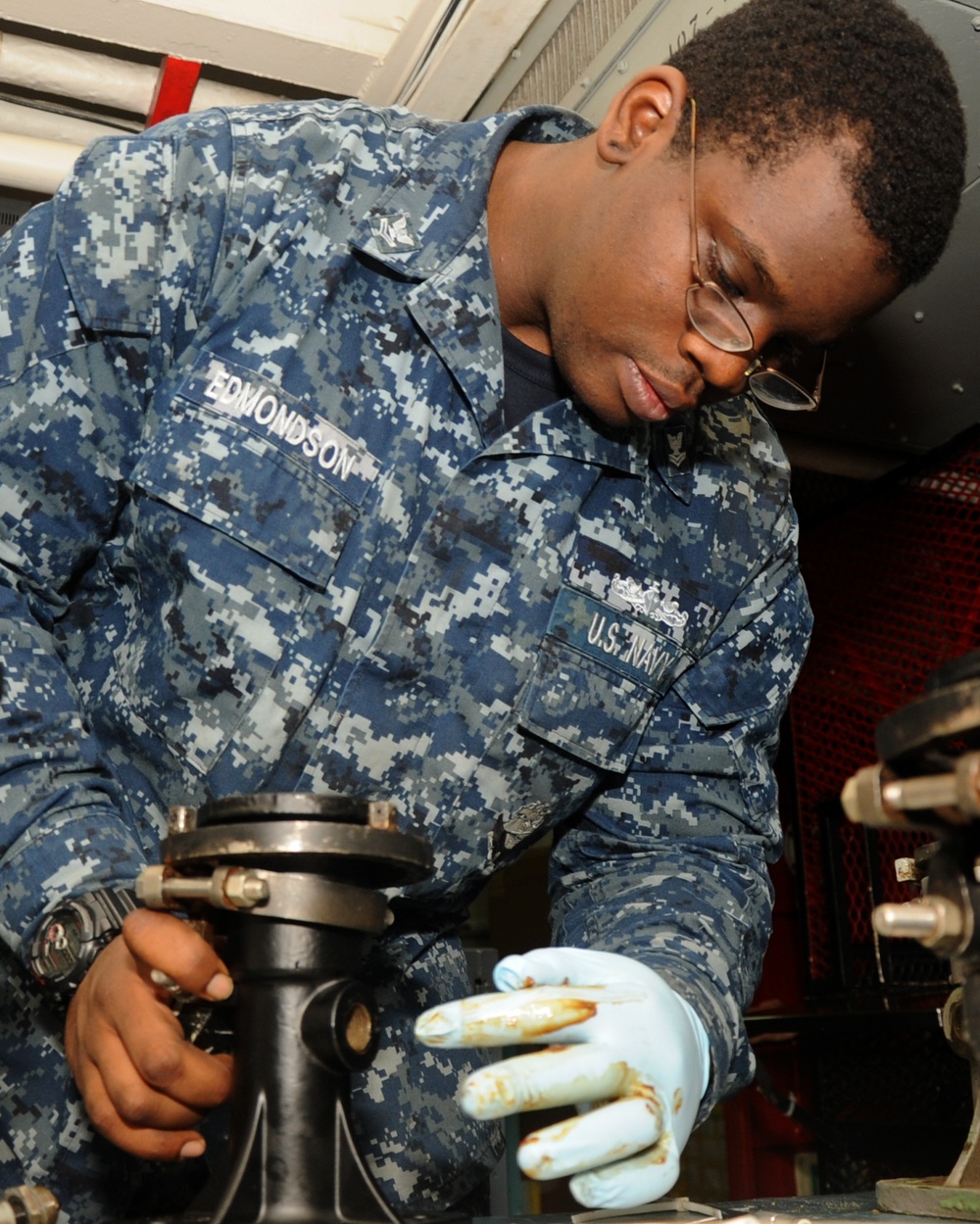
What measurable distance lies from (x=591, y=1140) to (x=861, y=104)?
103 centimetres

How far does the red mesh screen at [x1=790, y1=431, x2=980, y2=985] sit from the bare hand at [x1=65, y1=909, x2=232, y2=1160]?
2.00m

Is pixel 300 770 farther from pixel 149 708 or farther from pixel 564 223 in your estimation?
pixel 564 223

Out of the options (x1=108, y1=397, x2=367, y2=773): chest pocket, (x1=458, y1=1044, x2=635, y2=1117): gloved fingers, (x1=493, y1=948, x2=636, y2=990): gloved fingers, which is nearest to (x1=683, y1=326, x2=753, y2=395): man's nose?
(x1=108, y1=397, x2=367, y2=773): chest pocket

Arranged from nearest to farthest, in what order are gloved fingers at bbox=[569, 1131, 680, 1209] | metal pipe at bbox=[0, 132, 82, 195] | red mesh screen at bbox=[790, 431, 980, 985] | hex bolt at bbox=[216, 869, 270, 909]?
hex bolt at bbox=[216, 869, 270, 909] < gloved fingers at bbox=[569, 1131, 680, 1209] < metal pipe at bbox=[0, 132, 82, 195] < red mesh screen at bbox=[790, 431, 980, 985]

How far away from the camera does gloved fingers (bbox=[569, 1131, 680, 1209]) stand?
3.30ft

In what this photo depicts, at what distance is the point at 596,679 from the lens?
60.5 inches

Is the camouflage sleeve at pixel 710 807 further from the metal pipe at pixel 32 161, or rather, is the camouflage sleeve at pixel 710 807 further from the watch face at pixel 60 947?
the metal pipe at pixel 32 161

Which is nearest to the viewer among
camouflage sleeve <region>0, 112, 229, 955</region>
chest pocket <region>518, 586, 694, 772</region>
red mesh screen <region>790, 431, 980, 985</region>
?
camouflage sleeve <region>0, 112, 229, 955</region>

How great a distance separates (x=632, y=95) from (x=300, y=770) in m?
0.84

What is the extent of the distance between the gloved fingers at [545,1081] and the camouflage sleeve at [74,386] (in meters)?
0.47

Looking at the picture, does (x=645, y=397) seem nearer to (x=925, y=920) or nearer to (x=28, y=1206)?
(x=925, y=920)

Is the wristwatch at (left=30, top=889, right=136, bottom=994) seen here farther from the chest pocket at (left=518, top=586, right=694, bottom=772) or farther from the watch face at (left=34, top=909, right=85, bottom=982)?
the chest pocket at (left=518, top=586, right=694, bottom=772)

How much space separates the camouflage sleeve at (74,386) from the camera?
4.13 feet

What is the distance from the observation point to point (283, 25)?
191cm
